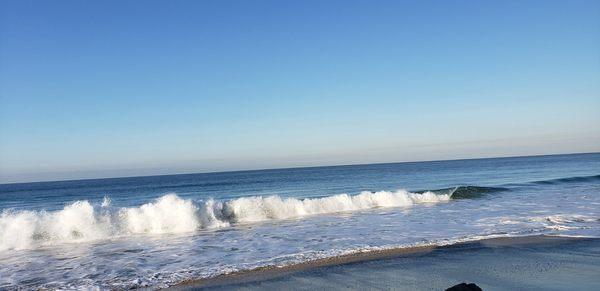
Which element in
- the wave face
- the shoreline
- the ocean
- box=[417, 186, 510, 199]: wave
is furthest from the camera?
box=[417, 186, 510, 199]: wave

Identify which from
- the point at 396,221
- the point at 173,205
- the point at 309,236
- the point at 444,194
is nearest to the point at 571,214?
the point at 396,221

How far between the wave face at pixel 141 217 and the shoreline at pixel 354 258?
8.69 m

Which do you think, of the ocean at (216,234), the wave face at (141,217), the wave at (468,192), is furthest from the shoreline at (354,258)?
the wave at (468,192)

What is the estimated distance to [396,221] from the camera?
53.0 ft

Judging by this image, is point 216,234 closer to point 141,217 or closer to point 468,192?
point 141,217

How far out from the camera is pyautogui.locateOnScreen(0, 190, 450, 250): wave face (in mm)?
15164

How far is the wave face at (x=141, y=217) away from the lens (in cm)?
1516

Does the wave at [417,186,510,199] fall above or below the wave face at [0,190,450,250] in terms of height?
below

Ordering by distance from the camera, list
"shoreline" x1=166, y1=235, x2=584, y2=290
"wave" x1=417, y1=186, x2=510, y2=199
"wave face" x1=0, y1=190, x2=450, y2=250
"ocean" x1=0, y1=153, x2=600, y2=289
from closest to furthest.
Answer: "shoreline" x1=166, y1=235, x2=584, y2=290 < "ocean" x1=0, y1=153, x2=600, y2=289 < "wave face" x1=0, y1=190, x2=450, y2=250 < "wave" x1=417, y1=186, x2=510, y2=199

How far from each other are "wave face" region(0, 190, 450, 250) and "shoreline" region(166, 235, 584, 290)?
869 centimetres

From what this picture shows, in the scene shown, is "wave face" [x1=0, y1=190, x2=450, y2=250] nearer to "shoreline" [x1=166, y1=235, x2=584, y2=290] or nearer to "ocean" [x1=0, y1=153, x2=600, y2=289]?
"ocean" [x1=0, y1=153, x2=600, y2=289]

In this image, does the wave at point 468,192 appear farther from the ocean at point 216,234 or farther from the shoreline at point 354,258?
the shoreline at point 354,258

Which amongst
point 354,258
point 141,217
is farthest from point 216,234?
point 354,258

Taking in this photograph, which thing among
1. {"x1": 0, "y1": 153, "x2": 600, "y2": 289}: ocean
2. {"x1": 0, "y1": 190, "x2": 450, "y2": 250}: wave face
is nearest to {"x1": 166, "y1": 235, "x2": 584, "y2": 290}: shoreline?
{"x1": 0, "y1": 153, "x2": 600, "y2": 289}: ocean
